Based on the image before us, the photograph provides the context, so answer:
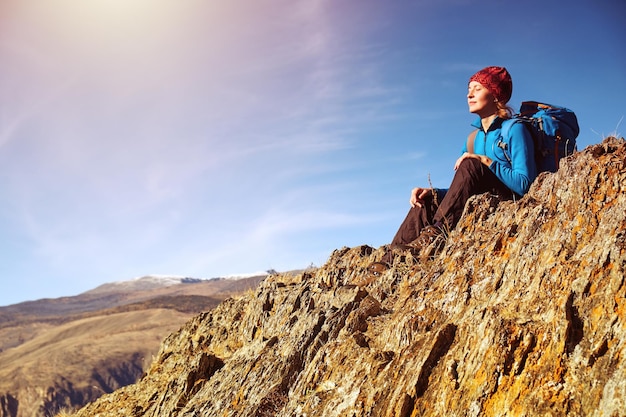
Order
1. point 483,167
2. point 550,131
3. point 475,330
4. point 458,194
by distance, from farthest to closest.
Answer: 1. point 458,194
2. point 483,167
3. point 550,131
4. point 475,330

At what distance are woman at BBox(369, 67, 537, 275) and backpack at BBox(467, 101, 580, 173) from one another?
140 mm

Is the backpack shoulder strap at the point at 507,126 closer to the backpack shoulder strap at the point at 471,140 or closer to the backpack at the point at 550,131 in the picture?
the backpack at the point at 550,131

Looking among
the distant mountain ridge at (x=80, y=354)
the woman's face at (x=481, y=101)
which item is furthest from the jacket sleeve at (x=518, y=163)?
the distant mountain ridge at (x=80, y=354)

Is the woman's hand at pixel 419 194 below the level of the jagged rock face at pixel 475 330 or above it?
above

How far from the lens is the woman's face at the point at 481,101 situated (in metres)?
5.71

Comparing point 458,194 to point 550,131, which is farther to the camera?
point 458,194

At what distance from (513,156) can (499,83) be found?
1.00 metres

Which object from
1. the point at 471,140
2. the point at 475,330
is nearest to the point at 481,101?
the point at 471,140

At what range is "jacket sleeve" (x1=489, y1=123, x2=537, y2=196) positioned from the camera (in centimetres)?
519

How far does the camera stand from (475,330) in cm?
395

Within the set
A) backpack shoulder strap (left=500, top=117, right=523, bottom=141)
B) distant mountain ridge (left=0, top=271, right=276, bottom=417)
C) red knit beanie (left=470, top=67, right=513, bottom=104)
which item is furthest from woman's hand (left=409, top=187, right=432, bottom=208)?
distant mountain ridge (left=0, top=271, right=276, bottom=417)

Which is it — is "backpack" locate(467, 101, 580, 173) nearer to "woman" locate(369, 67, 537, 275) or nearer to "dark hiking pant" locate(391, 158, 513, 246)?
"woman" locate(369, 67, 537, 275)

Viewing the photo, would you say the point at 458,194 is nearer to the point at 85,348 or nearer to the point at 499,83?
the point at 499,83

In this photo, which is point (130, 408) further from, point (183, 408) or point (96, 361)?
point (96, 361)
